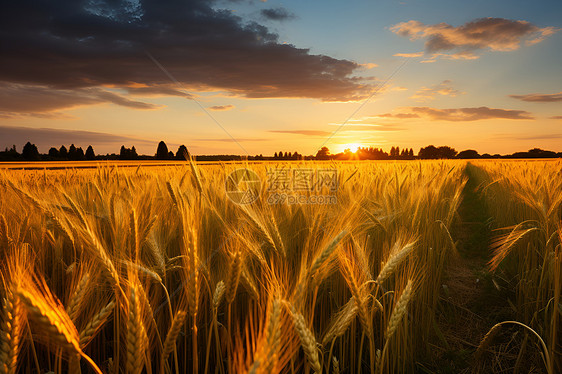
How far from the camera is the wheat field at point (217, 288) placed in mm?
909

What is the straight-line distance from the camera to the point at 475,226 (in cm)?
611

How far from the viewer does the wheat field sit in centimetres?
91

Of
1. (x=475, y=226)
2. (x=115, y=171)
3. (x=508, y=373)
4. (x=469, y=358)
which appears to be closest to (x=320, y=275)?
(x=469, y=358)

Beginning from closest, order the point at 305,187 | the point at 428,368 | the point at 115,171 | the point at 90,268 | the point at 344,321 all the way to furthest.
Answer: the point at 344,321, the point at 90,268, the point at 428,368, the point at 305,187, the point at 115,171

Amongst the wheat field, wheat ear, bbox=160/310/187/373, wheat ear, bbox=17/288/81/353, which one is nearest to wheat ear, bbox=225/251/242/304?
the wheat field

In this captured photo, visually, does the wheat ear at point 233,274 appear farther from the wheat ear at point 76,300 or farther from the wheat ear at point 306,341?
the wheat ear at point 76,300

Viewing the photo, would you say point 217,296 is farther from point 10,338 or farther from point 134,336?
point 10,338

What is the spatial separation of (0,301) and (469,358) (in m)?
2.49

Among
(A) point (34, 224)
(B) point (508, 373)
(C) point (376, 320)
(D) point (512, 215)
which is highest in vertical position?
(A) point (34, 224)

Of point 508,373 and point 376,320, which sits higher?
point 376,320

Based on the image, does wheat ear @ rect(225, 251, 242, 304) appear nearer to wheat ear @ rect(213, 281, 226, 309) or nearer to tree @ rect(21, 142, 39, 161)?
wheat ear @ rect(213, 281, 226, 309)

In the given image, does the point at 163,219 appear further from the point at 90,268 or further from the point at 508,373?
the point at 508,373

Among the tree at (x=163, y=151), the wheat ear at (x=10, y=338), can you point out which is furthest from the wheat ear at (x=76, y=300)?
the tree at (x=163, y=151)

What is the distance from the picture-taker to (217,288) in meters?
1.17
